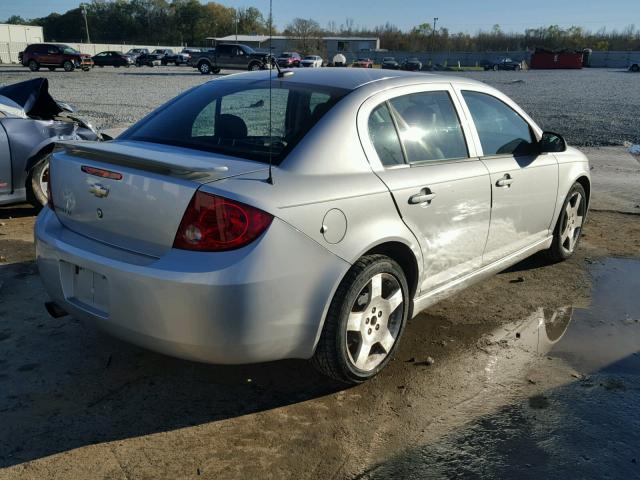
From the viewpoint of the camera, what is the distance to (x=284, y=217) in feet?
8.89

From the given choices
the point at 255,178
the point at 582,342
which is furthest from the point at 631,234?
the point at 255,178

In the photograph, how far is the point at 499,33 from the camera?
420ft

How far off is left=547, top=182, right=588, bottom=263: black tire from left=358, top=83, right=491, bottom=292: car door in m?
1.50

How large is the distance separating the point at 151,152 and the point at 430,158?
1.65m

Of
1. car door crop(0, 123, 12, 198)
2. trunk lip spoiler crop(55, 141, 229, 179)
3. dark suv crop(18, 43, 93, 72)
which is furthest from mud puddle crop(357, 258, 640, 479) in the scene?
dark suv crop(18, 43, 93, 72)

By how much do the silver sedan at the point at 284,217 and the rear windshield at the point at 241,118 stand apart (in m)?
0.01

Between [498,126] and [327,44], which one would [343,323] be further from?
[327,44]

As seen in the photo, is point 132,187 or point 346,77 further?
point 346,77

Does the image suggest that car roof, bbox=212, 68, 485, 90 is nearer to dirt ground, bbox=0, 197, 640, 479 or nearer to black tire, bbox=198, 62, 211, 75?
dirt ground, bbox=0, 197, 640, 479

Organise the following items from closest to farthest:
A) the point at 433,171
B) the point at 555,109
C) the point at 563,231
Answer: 1. the point at 433,171
2. the point at 563,231
3. the point at 555,109

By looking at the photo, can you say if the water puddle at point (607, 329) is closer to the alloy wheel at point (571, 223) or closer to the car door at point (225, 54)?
the alloy wheel at point (571, 223)

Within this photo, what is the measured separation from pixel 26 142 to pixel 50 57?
132ft

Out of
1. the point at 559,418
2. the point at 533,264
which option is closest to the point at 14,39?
the point at 533,264

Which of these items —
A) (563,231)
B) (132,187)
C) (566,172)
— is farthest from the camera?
(563,231)
